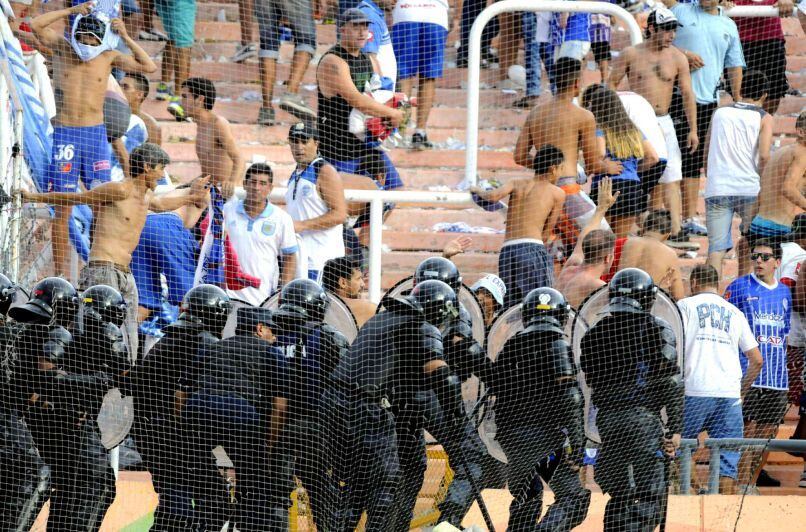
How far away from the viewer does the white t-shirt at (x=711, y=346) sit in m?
8.97

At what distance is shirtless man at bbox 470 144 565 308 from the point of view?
9167 mm

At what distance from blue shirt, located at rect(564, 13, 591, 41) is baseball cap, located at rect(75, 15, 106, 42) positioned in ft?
10.6

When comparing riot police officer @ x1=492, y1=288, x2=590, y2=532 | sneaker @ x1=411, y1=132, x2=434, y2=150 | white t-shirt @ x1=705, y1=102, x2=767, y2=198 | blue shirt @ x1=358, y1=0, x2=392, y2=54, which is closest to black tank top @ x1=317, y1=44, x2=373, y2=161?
blue shirt @ x1=358, y1=0, x2=392, y2=54

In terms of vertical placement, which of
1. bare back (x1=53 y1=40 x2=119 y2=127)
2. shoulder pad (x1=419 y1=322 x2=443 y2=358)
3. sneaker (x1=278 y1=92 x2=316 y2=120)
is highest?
bare back (x1=53 y1=40 x2=119 y2=127)

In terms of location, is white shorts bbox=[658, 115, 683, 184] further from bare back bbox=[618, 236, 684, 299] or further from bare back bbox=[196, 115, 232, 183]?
bare back bbox=[196, 115, 232, 183]

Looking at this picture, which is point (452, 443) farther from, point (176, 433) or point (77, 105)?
point (77, 105)

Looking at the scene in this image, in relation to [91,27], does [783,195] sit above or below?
below

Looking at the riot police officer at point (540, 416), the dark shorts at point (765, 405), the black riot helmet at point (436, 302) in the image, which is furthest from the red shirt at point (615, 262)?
the black riot helmet at point (436, 302)

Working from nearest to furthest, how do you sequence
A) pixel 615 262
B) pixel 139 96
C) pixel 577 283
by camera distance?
1. pixel 577 283
2. pixel 615 262
3. pixel 139 96

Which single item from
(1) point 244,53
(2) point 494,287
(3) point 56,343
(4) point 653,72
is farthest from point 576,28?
(3) point 56,343

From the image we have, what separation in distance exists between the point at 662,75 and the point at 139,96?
346 centimetres

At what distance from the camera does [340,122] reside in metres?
9.55

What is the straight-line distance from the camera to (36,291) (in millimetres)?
8039

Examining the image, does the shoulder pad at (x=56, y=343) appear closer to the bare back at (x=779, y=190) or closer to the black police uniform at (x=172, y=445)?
the black police uniform at (x=172, y=445)
